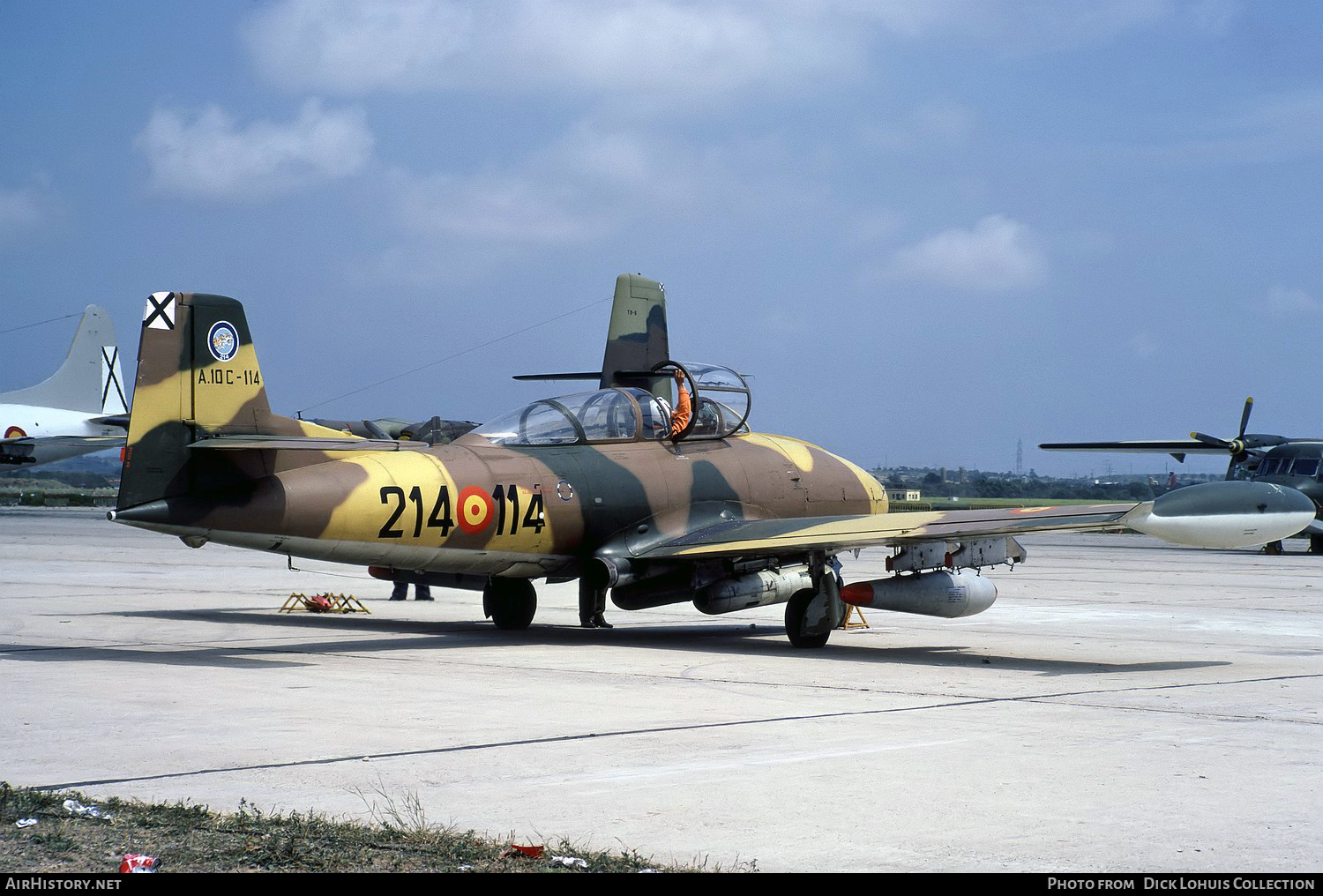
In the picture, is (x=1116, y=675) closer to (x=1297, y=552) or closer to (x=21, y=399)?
(x=1297, y=552)

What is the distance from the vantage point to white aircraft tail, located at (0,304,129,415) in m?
63.5

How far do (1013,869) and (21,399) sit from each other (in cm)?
6582

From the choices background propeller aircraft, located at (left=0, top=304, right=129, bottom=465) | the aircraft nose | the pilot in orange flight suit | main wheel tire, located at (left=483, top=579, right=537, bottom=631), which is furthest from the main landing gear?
background propeller aircraft, located at (left=0, top=304, right=129, bottom=465)

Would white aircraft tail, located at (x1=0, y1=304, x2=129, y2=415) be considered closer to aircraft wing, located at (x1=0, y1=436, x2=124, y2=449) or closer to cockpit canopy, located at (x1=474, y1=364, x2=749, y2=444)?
aircraft wing, located at (x1=0, y1=436, x2=124, y2=449)

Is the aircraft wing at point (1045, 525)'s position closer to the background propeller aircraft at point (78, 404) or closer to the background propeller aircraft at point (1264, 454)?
the background propeller aircraft at point (1264, 454)

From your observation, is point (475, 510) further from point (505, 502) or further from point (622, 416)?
point (622, 416)

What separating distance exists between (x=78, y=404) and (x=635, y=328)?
5171cm

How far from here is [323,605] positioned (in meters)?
18.9

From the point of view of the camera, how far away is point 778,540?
14109 mm

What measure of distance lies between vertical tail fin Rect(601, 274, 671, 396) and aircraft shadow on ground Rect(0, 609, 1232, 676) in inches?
Answer: 145

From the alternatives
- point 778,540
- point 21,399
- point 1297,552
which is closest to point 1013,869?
point 778,540

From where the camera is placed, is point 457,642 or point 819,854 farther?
point 457,642

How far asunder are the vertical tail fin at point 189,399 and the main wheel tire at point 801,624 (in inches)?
222

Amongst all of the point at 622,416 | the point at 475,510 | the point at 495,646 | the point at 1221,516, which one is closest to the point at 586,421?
the point at 622,416
